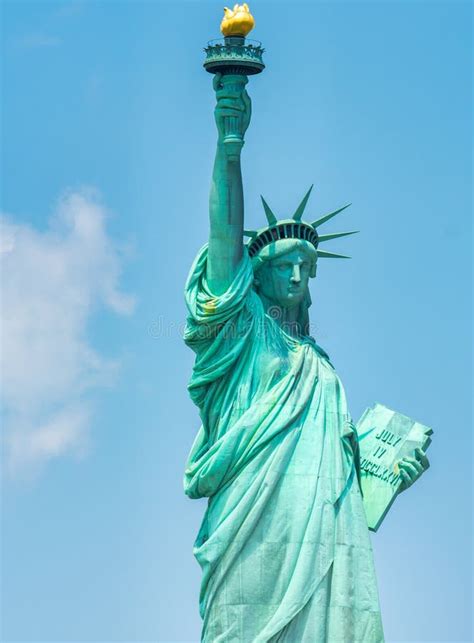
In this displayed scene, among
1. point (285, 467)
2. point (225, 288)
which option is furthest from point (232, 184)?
point (285, 467)

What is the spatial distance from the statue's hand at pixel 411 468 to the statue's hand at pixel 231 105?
4.89 m

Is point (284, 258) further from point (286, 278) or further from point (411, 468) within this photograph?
point (411, 468)

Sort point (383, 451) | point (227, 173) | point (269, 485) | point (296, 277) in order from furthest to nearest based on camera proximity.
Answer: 1. point (383, 451)
2. point (296, 277)
3. point (227, 173)
4. point (269, 485)

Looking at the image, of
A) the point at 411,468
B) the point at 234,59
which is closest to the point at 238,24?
the point at 234,59

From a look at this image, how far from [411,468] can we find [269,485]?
2527mm

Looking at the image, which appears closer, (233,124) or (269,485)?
(269,485)

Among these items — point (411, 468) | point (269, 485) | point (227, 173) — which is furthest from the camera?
point (411, 468)

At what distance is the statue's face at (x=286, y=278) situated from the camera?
1503 inches

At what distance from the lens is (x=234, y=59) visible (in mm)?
37094

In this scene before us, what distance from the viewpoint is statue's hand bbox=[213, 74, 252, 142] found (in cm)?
3722

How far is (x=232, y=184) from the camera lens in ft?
122

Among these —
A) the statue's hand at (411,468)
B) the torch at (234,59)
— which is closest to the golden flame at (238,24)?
the torch at (234,59)

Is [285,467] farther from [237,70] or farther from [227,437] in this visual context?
[237,70]

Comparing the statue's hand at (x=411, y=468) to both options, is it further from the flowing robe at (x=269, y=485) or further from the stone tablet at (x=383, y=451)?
the flowing robe at (x=269, y=485)
